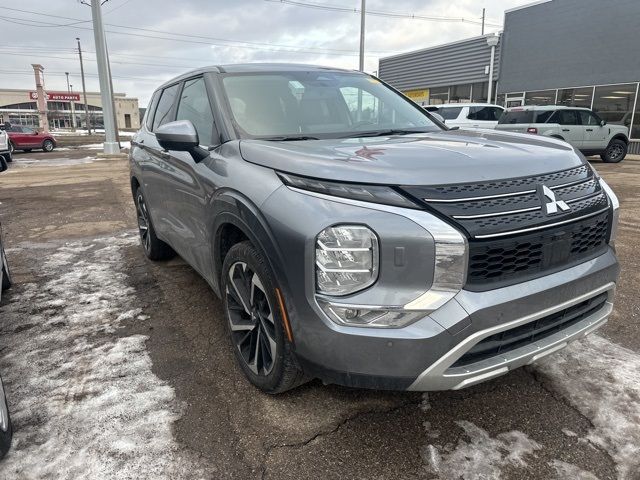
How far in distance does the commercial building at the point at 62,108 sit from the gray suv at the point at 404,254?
260 feet

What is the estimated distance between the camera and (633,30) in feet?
54.3

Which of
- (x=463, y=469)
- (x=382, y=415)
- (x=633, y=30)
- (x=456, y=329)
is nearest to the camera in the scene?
(x=456, y=329)

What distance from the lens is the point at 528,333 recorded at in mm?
2078

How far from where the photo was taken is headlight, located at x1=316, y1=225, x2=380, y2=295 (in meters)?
1.86

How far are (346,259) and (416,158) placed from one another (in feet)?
1.94

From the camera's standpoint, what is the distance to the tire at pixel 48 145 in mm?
25711

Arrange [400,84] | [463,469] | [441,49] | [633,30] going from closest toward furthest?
[463,469]
[633,30]
[441,49]
[400,84]

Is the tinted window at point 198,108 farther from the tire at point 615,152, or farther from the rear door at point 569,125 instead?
the tire at point 615,152

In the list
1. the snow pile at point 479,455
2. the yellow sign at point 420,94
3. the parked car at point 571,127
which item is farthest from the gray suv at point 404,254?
the yellow sign at point 420,94

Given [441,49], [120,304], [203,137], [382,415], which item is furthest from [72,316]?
[441,49]

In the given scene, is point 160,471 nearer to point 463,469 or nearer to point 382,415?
point 382,415

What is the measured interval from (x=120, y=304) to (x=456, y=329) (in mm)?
2980

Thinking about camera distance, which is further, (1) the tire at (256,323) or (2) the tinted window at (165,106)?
(2) the tinted window at (165,106)

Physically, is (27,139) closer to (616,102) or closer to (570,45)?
(570,45)
